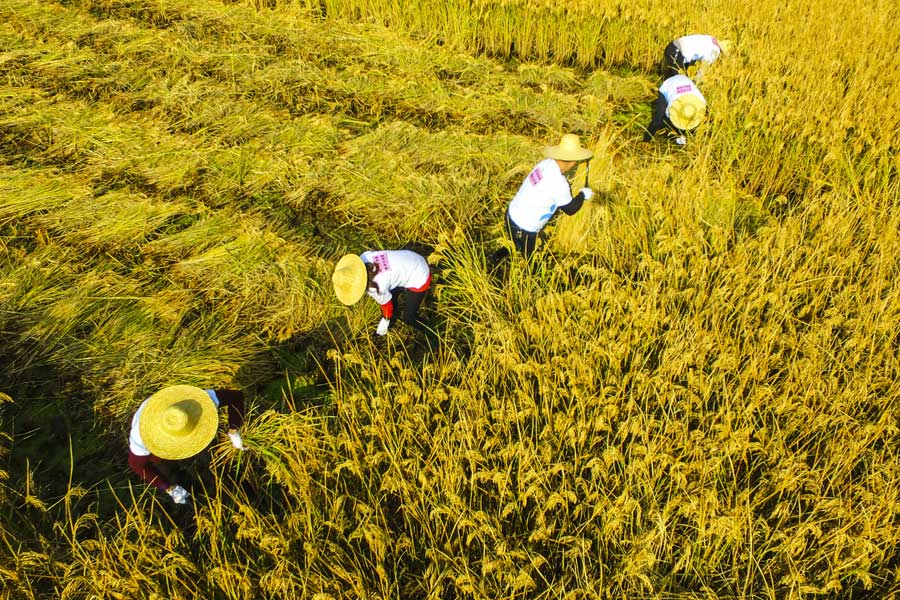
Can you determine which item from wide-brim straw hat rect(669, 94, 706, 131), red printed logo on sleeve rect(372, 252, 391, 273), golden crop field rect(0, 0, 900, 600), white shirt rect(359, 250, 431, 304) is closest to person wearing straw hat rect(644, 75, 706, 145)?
wide-brim straw hat rect(669, 94, 706, 131)

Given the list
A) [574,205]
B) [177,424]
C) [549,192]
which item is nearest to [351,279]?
[177,424]

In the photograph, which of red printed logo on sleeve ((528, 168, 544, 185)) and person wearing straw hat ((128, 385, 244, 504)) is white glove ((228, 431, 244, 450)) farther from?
red printed logo on sleeve ((528, 168, 544, 185))

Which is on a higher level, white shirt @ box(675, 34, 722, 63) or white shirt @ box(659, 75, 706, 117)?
white shirt @ box(675, 34, 722, 63)

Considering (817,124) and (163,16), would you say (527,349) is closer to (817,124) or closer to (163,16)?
(817,124)

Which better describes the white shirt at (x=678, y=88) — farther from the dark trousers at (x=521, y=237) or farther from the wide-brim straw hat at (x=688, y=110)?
the dark trousers at (x=521, y=237)

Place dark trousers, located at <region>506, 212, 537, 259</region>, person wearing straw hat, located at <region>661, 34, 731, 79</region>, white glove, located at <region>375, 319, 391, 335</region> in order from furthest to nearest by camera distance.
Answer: person wearing straw hat, located at <region>661, 34, 731, 79</region>
dark trousers, located at <region>506, 212, 537, 259</region>
white glove, located at <region>375, 319, 391, 335</region>

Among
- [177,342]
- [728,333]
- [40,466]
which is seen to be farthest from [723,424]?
[40,466]
